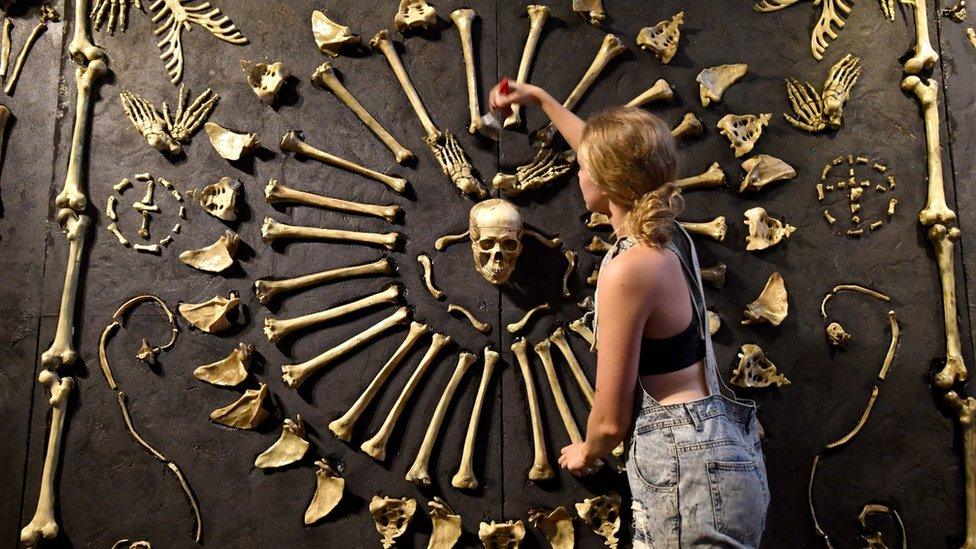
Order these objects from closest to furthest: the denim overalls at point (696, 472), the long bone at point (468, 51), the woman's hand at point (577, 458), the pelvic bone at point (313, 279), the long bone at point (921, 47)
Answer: the denim overalls at point (696, 472)
the woman's hand at point (577, 458)
the pelvic bone at point (313, 279)
the long bone at point (468, 51)
the long bone at point (921, 47)

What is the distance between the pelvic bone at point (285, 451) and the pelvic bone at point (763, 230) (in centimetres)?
169

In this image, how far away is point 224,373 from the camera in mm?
2436

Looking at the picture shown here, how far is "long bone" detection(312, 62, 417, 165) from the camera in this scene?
2.54 meters

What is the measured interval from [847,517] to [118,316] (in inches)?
103

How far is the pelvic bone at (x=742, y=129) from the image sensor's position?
8.42 ft

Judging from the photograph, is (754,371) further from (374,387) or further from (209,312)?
(209,312)

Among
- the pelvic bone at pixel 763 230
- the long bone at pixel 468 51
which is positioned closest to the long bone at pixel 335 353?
the long bone at pixel 468 51

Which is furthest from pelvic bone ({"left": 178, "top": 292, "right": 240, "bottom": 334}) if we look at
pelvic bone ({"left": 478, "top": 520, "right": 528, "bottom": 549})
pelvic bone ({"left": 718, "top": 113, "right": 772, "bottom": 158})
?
pelvic bone ({"left": 718, "top": 113, "right": 772, "bottom": 158})

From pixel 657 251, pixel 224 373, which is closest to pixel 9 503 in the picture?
pixel 224 373

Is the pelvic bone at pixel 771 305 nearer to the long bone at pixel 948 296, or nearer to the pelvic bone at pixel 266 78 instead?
the long bone at pixel 948 296

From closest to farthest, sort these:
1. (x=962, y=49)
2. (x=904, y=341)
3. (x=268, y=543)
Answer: (x=268, y=543), (x=904, y=341), (x=962, y=49)

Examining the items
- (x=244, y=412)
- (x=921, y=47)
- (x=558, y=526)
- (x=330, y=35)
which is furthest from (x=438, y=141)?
(x=921, y=47)

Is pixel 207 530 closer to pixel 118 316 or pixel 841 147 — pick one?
pixel 118 316

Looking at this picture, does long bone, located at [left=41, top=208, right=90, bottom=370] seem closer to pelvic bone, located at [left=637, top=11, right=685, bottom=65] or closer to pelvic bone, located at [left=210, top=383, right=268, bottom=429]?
pelvic bone, located at [left=210, top=383, right=268, bottom=429]
